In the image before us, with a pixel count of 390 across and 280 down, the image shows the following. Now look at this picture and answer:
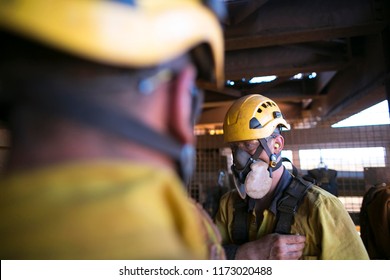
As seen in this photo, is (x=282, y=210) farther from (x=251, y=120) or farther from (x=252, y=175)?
(x=251, y=120)

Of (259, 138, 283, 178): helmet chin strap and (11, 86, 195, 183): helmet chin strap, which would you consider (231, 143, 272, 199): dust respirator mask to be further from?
(11, 86, 195, 183): helmet chin strap

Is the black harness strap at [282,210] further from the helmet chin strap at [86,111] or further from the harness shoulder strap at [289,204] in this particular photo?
the helmet chin strap at [86,111]

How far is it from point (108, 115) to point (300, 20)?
229 centimetres

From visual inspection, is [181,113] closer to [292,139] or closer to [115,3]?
[115,3]

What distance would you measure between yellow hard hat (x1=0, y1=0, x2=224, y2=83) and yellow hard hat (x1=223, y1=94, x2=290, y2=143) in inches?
52.3

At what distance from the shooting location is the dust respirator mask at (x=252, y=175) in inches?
67.4

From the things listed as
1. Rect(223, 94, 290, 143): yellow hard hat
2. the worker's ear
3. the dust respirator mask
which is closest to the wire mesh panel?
Rect(223, 94, 290, 143): yellow hard hat

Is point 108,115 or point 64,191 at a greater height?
point 108,115

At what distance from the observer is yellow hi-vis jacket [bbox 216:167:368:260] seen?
1450mm

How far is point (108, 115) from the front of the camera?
17.1 inches

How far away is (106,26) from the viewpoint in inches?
17.2

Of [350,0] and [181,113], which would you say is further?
[350,0]

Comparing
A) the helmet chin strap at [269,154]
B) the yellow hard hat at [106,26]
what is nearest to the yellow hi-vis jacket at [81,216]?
the yellow hard hat at [106,26]
